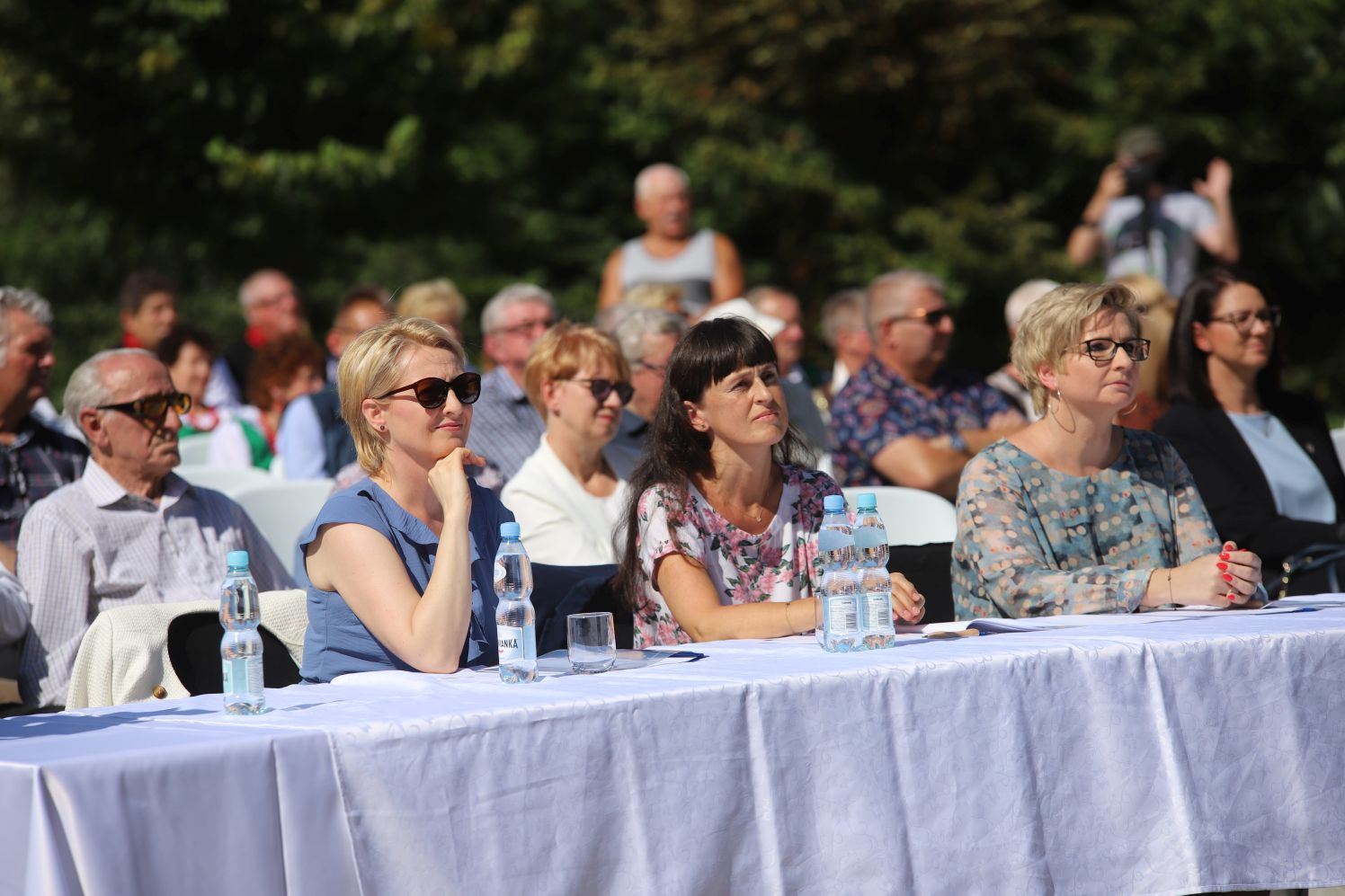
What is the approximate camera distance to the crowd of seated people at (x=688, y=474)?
11.6ft

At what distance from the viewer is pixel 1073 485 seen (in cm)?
418

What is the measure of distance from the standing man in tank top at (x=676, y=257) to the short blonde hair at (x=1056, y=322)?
463cm

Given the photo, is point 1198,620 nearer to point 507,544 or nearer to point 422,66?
point 507,544

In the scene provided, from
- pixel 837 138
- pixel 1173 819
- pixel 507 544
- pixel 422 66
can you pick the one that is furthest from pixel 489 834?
pixel 837 138

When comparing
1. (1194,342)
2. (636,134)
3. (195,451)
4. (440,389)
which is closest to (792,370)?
(195,451)

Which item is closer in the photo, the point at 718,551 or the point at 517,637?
the point at 517,637

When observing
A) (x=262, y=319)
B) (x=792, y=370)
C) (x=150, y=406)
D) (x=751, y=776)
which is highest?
(x=262, y=319)

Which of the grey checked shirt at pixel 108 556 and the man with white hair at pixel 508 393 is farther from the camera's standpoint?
the man with white hair at pixel 508 393

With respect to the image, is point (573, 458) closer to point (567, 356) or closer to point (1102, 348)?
point (567, 356)

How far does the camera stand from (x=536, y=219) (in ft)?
51.2

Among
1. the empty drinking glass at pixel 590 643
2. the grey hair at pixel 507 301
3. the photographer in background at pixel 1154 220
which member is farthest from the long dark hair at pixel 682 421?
the photographer in background at pixel 1154 220

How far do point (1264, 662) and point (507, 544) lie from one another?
1511 millimetres

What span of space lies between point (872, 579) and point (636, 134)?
12546 millimetres

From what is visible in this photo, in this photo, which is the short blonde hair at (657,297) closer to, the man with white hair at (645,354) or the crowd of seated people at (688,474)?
the crowd of seated people at (688,474)
